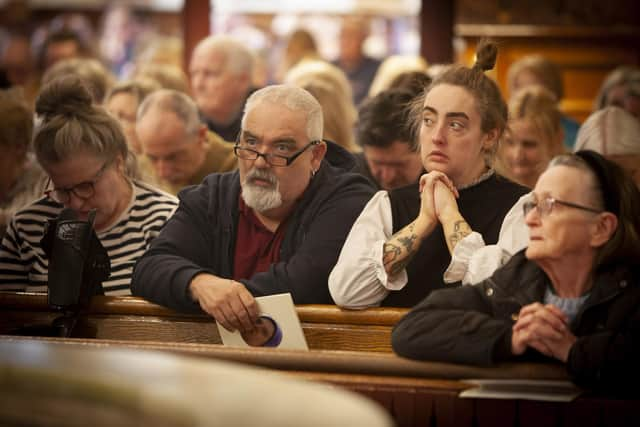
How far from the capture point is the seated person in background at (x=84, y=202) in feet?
11.8

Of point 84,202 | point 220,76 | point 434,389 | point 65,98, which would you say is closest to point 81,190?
point 84,202

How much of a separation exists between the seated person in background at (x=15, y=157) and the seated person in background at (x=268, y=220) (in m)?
0.93

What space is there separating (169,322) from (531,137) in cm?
181

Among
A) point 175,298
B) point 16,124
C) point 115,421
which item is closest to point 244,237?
point 175,298

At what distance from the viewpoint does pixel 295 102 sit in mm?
3307

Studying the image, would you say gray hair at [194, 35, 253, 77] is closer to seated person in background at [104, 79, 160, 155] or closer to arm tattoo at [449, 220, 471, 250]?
seated person in background at [104, 79, 160, 155]

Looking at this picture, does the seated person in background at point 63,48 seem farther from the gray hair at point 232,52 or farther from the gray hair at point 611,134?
the gray hair at point 611,134

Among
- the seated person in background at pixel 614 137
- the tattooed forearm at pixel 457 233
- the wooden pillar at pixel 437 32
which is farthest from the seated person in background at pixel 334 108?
the wooden pillar at pixel 437 32

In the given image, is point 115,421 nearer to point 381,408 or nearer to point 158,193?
point 381,408

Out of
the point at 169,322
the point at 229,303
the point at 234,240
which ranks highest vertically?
the point at 234,240

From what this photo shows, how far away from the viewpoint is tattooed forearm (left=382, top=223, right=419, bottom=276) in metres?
3.04

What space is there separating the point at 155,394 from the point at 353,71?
21.6 feet

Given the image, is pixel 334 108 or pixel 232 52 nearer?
pixel 334 108

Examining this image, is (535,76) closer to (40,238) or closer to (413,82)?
(413,82)
